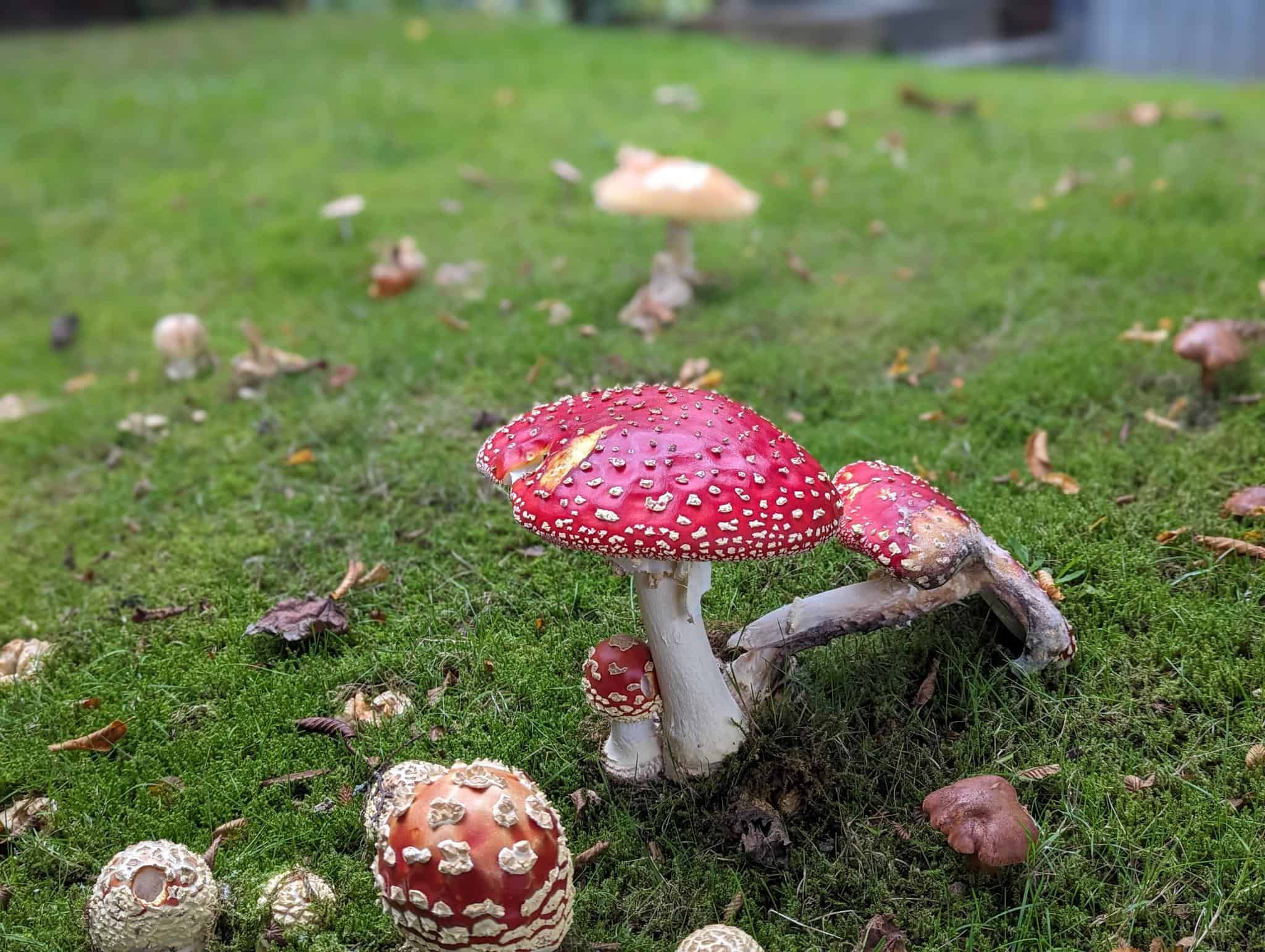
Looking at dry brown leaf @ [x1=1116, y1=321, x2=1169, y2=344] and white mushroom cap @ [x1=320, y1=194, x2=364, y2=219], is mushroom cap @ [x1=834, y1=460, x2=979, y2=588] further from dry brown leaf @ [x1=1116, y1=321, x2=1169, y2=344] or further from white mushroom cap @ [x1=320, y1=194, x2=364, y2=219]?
white mushroom cap @ [x1=320, y1=194, x2=364, y2=219]

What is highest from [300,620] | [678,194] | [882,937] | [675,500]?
[678,194]

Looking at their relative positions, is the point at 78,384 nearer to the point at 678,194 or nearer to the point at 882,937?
the point at 678,194

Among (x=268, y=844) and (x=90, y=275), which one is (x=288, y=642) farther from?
(x=90, y=275)

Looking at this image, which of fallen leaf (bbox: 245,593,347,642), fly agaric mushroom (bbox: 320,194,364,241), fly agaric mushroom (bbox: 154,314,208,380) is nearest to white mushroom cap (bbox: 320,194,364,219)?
fly agaric mushroom (bbox: 320,194,364,241)

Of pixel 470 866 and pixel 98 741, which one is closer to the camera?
pixel 470 866

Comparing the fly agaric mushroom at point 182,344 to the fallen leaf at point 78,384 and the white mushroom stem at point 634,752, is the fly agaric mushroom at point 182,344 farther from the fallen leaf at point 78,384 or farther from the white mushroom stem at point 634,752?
the white mushroom stem at point 634,752

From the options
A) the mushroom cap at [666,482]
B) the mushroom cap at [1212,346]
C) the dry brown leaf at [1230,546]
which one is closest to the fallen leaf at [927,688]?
the mushroom cap at [666,482]

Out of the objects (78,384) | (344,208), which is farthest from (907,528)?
(344,208)
